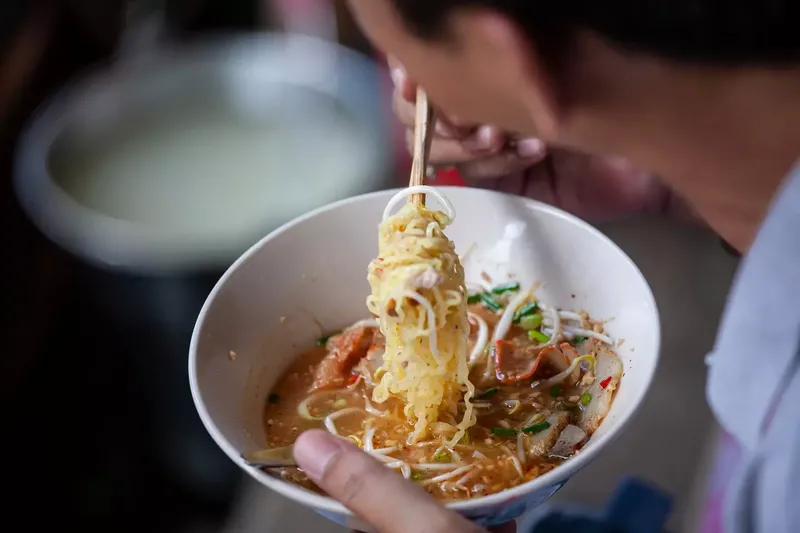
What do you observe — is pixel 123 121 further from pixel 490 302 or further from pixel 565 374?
pixel 565 374

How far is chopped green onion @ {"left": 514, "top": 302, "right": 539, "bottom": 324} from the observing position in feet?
3.92

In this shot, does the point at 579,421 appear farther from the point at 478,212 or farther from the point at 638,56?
the point at 638,56

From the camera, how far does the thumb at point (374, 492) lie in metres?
0.81

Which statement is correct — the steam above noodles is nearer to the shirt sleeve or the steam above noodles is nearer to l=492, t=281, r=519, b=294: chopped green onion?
l=492, t=281, r=519, b=294: chopped green onion

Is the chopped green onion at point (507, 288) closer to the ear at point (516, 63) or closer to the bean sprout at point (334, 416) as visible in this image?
the bean sprout at point (334, 416)

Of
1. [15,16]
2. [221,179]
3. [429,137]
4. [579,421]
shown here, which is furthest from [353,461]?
[15,16]

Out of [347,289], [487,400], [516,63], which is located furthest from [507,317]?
[516,63]

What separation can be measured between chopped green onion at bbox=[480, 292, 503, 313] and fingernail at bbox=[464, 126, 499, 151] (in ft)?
0.89

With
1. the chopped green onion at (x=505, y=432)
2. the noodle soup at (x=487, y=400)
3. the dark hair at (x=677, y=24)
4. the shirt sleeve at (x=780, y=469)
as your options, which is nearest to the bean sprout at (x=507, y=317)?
the noodle soup at (x=487, y=400)

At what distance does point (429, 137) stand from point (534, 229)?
8.7 inches

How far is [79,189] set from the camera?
226cm

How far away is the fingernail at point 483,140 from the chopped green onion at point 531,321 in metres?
0.32

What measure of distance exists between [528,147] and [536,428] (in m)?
0.55

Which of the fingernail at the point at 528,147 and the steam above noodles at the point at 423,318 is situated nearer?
the steam above noodles at the point at 423,318
